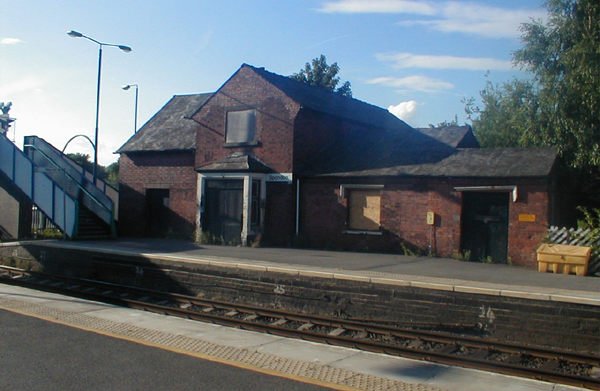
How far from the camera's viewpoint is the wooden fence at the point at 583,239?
1497cm

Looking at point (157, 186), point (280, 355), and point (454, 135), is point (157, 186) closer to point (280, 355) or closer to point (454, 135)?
point (454, 135)

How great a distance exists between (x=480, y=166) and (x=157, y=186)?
1356cm

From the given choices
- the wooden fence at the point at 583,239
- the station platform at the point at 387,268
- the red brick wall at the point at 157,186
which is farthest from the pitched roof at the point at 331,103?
the wooden fence at the point at 583,239

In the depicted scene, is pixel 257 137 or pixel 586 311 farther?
pixel 257 137

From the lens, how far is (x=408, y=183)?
63.5 feet

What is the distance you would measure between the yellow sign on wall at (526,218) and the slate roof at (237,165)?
8.97 m

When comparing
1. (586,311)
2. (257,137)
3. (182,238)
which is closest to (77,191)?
(182,238)

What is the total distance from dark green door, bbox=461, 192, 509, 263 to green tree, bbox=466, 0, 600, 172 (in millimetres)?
3396

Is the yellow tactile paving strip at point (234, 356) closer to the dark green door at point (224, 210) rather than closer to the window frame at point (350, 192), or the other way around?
the window frame at point (350, 192)

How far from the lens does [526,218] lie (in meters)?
17.0

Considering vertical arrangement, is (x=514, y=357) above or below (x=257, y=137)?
below

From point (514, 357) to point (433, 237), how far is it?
368 inches

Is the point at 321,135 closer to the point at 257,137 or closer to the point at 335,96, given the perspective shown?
the point at 257,137

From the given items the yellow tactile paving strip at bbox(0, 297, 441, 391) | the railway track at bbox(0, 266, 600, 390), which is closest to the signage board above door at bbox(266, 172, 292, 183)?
the railway track at bbox(0, 266, 600, 390)
